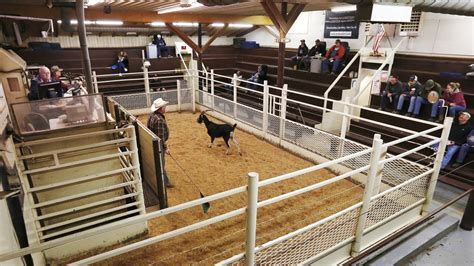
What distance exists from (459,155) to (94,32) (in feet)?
44.6

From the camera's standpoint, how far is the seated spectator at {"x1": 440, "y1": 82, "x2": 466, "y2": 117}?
539 centimetres

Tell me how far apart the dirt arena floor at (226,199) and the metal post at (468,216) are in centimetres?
129

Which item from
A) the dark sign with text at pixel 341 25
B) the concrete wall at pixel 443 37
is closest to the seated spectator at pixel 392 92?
the concrete wall at pixel 443 37

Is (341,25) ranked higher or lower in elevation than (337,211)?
higher

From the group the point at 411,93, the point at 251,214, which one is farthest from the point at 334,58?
the point at 251,214


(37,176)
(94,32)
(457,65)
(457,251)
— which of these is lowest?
(457,251)

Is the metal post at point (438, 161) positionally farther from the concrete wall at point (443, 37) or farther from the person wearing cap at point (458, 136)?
the concrete wall at point (443, 37)

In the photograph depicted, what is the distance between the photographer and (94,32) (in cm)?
1286

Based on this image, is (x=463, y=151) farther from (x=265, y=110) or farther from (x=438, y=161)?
(x=265, y=110)

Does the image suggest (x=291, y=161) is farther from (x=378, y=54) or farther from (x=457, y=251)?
(x=378, y=54)

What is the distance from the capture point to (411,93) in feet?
20.7

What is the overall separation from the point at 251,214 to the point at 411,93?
5702 mm

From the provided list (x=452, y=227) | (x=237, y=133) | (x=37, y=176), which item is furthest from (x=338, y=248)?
(x=237, y=133)

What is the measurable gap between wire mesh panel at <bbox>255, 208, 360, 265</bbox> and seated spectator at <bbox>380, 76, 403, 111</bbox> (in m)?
4.50
